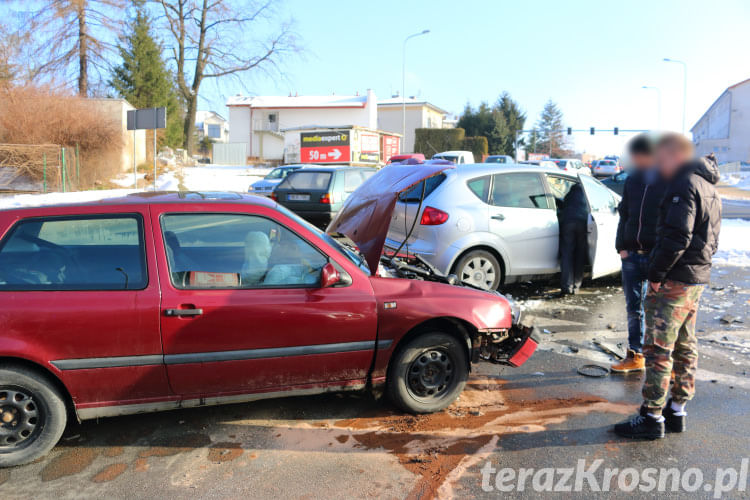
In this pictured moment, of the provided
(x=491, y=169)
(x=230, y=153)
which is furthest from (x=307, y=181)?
(x=230, y=153)

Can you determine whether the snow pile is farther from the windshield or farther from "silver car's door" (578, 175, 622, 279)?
the windshield

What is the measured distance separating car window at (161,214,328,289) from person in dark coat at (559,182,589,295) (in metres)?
4.42

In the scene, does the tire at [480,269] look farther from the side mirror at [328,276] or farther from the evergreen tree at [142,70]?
the evergreen tree at [142,70]

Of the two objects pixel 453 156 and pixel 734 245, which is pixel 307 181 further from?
pixel 453 156

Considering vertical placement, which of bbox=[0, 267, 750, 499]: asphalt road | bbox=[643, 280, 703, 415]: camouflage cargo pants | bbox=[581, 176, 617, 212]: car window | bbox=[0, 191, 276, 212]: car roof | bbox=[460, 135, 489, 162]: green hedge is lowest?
bbox=[0, 267, 750, 499]: asphalt road

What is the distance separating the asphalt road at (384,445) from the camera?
10.2 feet

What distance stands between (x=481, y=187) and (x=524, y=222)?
2.41 feet

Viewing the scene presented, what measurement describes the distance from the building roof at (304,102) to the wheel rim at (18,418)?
2007 inches

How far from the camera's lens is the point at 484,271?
700 centimetres

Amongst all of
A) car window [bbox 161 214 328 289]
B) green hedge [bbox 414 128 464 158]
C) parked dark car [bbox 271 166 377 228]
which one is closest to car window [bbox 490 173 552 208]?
car window [bbox 161 214 328 289]

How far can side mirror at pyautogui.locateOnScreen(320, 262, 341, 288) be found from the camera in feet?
11.8

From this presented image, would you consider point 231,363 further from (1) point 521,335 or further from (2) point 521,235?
(2) point 521,235

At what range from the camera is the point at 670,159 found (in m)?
3.62

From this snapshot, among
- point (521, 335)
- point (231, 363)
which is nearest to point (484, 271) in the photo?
point (521, 335)
